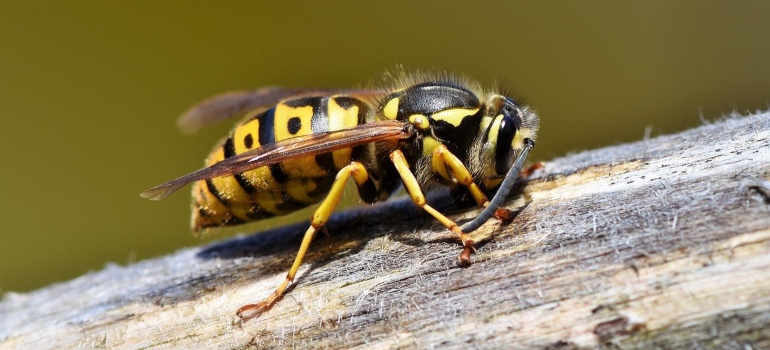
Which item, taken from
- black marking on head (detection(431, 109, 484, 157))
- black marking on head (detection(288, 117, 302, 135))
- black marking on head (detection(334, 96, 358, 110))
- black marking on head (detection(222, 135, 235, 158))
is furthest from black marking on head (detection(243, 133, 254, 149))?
black marking on head (detection(431, 109, 484, 157))

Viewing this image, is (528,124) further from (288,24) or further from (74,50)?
(74,50)

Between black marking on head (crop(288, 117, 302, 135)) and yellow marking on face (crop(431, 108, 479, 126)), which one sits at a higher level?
black marking on head (crop(288, 117, 302, 135))

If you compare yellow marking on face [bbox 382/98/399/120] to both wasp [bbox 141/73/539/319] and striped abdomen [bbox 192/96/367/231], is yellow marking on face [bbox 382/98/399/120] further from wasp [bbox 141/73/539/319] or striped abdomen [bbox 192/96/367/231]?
striped abdomen [bbox 192/96/367/231]

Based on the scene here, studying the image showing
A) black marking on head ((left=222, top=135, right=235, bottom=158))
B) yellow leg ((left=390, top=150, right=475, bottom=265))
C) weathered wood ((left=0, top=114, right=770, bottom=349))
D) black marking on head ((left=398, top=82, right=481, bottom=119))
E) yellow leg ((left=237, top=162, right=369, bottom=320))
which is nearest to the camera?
weathered wood ((left=0, top=114, right=770, bottom=349))

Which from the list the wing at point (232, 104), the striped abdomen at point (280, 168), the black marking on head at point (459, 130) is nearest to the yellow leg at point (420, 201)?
the black marking on head at point (459, 130)

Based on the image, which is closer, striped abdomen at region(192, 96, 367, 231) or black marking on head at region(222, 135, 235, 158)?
striped abdomen at region(192, 96, 367, 231)

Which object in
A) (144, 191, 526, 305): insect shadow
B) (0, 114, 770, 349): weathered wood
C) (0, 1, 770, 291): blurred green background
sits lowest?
(0, 114, 770, 349): weathered wood

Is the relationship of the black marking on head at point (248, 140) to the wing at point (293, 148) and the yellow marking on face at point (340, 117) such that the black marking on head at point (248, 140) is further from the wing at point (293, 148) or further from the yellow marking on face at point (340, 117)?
the yellow marking on face at point (340, 117)
